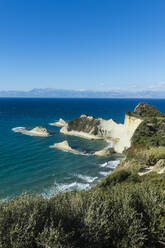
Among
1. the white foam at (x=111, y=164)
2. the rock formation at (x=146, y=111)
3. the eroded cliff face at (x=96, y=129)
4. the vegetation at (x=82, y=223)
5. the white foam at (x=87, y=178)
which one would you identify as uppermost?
the rock formation at (x=146, y=111)

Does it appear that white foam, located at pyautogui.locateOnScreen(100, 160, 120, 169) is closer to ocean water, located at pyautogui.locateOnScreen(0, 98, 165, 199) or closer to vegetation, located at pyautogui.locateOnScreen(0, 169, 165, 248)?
ocean water, located at pyautogui.locateOnScreen(0, 98, 165, 199)

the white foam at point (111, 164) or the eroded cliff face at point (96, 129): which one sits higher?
the eroded cliff face at point (96, 129)

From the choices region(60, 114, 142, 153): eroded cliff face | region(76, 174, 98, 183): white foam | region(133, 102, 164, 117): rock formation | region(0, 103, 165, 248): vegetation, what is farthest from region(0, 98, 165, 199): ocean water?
region(133, 102, 164, 117): rock formation

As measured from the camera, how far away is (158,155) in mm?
29078

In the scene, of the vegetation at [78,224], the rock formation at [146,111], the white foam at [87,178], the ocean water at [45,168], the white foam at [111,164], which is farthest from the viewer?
the rock formation at [146,111]

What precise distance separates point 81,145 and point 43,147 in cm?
999

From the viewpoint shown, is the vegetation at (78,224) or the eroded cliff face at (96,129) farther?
the eroded cliff face at (96,129)

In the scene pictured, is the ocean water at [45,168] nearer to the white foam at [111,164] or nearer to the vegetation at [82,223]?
the white foam at [111,164]

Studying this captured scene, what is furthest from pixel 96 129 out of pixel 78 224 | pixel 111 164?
pixel 78 224

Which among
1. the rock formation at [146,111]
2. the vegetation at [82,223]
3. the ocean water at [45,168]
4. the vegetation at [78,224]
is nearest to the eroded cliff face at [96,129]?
the rock formation at [146,111]

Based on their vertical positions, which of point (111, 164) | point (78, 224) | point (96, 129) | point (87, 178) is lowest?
point (87, 178)

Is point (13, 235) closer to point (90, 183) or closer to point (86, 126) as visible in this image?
point (90, 183)

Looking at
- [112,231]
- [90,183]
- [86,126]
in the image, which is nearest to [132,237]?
[112,231]

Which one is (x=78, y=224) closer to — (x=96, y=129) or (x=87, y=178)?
(x=87, y=178)
